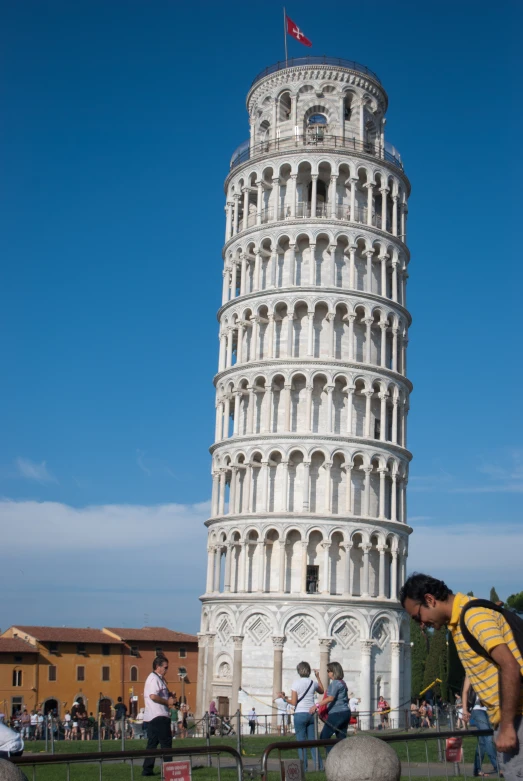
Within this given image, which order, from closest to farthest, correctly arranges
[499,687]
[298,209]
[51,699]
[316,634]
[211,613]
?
1. [499,687]
2. [316,634]
3. [211,613]
4. [298,209]
5. [51,699]

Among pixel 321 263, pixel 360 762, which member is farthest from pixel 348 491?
pixel 360 762

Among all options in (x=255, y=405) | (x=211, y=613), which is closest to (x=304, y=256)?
(x=255, y=405)

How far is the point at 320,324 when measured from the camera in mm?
50750

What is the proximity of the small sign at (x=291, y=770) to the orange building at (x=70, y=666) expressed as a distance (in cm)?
7205

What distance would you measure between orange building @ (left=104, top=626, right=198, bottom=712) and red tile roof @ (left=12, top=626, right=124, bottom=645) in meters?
1.35

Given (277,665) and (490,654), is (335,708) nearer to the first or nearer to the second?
(490,654)

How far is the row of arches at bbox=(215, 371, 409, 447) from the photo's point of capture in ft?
161

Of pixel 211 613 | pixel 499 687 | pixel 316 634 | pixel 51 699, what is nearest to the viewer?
pixel 499 687

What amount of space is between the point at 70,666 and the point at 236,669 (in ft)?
126

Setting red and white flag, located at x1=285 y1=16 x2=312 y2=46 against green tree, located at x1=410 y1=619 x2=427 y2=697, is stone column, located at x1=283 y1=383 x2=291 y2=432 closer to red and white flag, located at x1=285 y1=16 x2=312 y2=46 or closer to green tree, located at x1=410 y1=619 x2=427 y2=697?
red and white flag, located at x1=285 y1=16 x2=312 y2=46

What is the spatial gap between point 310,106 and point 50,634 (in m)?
50.7

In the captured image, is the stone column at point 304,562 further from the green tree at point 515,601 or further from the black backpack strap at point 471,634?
the green tree at point 515,601

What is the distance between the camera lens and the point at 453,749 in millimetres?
11422

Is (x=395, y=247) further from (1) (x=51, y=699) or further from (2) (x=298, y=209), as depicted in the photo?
(1) (x=51, y=699)
